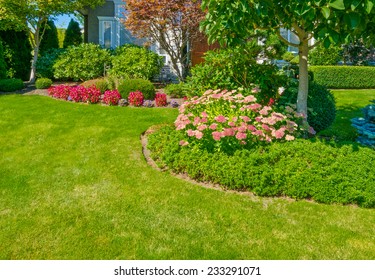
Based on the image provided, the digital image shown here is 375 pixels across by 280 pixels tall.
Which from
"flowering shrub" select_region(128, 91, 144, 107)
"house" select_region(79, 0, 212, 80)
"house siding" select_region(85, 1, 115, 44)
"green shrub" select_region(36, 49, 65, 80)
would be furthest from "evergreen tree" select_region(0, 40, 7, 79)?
"flowering shrub" select_region(128, 91, 144, 107)

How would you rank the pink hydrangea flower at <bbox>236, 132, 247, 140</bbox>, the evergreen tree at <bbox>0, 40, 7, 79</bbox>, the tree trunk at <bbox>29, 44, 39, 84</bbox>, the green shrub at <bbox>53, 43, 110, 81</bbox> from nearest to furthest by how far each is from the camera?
1. the pink hydrangea flower at <bbox>236, 132, 247, 140</bbox>
2. the evergreen tree at <bbox>0, 40, 7, 79</bbox>
3. the green shrub at <bbox>53, 43, 110, 81</bbox>
4. the tree trunk at <bbox>29, 44, 39, 84</bbox>

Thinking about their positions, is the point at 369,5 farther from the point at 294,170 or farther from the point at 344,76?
the point at 344,76

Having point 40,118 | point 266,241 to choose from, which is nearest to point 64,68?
point 40,118

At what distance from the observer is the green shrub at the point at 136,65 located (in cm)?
1420

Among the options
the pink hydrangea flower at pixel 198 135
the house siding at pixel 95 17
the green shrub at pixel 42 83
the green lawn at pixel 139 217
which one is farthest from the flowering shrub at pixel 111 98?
the house siding at pixel 95 17

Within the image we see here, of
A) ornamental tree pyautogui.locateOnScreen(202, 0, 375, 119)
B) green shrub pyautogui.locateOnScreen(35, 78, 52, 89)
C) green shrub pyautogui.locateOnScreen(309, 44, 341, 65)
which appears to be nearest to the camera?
ornamental tree pyautogui.locateOnScreen(202, 0, 375, 119)

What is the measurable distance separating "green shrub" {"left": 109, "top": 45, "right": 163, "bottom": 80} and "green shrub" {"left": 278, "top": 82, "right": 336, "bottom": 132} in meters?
7.75

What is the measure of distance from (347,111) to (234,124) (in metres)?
6.66

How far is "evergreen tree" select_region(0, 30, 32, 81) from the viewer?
15.8 meters

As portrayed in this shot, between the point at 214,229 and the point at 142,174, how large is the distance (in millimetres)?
2029

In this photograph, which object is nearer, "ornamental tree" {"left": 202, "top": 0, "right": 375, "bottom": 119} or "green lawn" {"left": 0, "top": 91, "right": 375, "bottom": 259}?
"ornamental tree" {"left": 202, "top": 0, "right": 375, "bottom": 119}

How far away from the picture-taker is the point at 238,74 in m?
7.61

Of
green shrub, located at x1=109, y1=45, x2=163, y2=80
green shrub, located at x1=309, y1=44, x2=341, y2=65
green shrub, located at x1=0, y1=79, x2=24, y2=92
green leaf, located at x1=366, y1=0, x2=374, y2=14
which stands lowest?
green shrub, located at x1=0, y1=79, x2=24, y2=92

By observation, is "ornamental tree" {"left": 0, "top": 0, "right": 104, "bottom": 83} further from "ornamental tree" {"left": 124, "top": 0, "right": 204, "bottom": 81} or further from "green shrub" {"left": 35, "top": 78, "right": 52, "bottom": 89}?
"ornamental tree" {"left": 124, "top": 0, "right": 204, "bottom": 81}
